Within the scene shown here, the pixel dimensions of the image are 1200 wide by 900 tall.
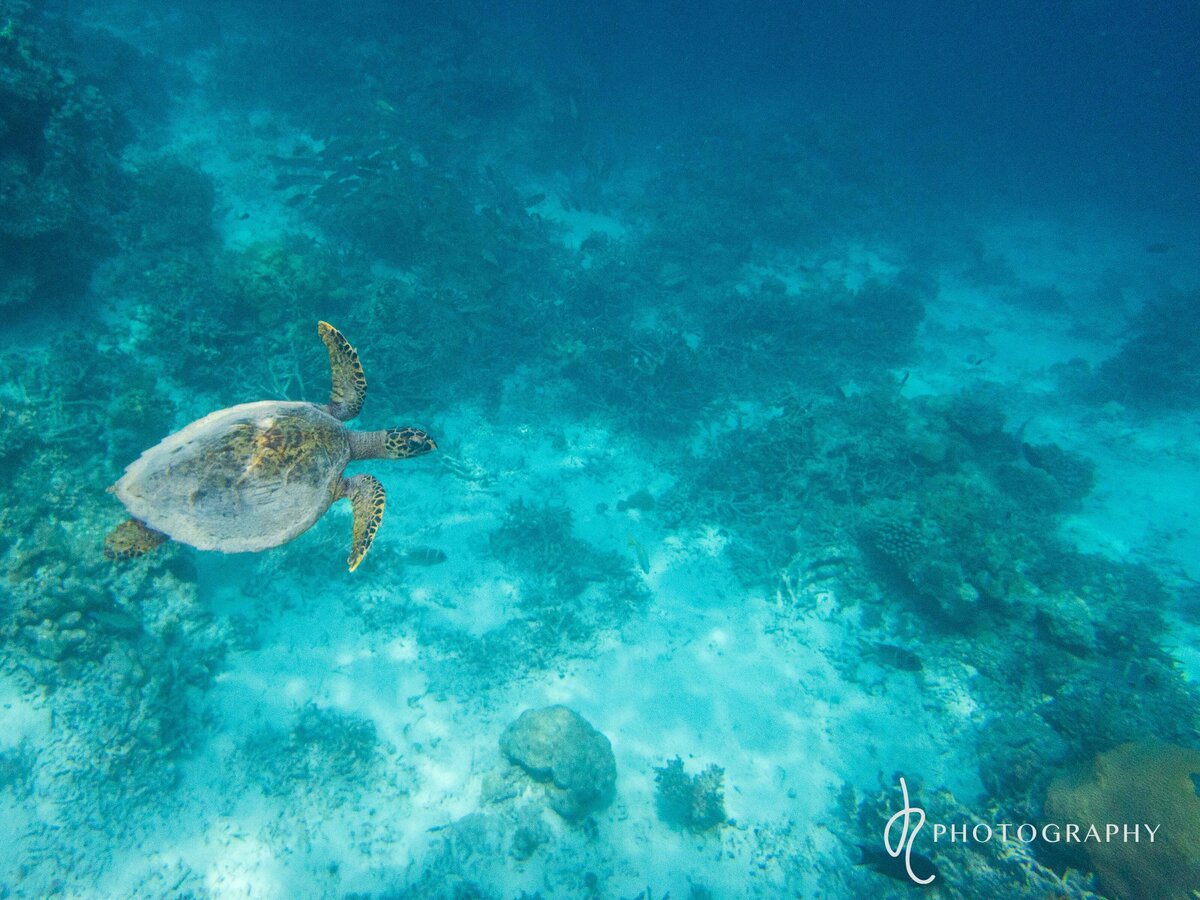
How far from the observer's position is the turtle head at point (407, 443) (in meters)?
5.08

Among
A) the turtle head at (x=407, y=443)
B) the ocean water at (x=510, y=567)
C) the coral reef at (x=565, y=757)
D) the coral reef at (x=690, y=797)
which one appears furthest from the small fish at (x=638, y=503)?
the turtle head at (x=407, y=443)

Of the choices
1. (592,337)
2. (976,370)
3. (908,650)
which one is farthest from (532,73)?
(908,650)

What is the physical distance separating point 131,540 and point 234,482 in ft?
3.29

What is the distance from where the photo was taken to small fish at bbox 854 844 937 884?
16.8 feet

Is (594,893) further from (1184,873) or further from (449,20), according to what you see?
(449,20)

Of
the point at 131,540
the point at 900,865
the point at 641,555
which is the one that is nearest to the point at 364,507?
the point at 131,540

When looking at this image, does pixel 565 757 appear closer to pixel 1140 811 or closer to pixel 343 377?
pixel 343 377

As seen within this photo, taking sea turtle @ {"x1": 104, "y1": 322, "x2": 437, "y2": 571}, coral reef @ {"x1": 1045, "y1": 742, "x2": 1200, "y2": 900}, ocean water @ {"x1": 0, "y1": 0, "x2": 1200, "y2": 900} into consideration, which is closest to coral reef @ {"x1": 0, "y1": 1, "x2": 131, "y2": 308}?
ocean water @ {"x1": 0, "y1": 0, "x2": 1200, "y2": 900}

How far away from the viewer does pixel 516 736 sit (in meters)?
5.77

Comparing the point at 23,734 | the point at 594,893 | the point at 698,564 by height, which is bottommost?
the point at 23,734

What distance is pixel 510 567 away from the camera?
7.46 m

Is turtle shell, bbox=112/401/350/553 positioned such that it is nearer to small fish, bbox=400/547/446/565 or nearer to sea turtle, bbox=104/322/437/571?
sea turtle, bbox=104/322/437/571

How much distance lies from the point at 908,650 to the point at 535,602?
5511 millimetres

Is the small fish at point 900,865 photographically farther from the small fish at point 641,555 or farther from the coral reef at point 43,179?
the coral reef at point 43,179
